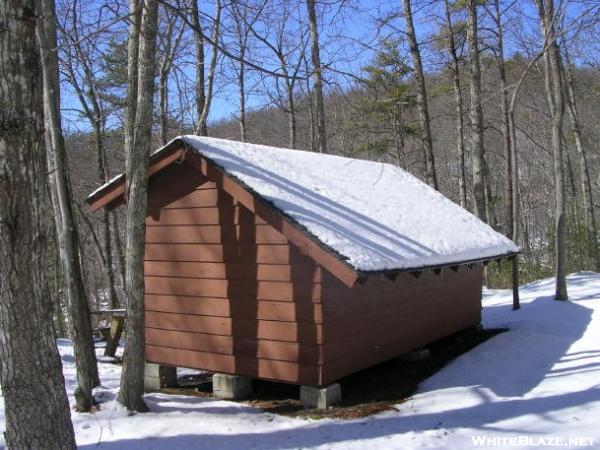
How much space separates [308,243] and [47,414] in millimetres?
3508

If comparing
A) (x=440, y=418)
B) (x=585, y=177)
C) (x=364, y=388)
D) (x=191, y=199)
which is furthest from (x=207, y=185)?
(x=585, y=177)

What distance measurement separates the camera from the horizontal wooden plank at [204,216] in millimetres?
7652

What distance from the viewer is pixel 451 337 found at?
11.3 meters

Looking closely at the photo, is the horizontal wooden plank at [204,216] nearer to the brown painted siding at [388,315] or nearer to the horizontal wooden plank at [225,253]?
the horizontal wooden plank at [225,253]

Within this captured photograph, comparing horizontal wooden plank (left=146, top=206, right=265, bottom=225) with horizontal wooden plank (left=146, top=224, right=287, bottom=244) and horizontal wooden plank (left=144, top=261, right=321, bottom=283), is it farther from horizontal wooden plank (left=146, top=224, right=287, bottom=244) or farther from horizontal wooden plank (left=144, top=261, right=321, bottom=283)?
horizontal wooden plank (left=144, top=261, right=321, bottom=283)

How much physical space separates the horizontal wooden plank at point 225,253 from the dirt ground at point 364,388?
74.0 inches

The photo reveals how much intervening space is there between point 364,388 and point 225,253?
8.98 ft

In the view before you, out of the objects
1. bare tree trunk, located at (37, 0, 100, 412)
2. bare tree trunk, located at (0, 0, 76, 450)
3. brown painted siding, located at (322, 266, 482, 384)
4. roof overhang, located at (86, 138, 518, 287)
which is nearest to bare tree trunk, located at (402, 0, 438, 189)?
brown painted siding, located at (322, 266, 482, 384)

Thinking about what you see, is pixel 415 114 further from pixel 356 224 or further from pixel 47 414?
pixel 47 414

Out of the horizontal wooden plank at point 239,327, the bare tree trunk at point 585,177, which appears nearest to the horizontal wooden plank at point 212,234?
the horizontal wooden plank at point 239,327

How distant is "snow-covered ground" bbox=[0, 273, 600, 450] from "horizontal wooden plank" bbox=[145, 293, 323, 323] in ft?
3.88

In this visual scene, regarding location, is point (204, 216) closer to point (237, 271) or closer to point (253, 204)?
point (237, 271)

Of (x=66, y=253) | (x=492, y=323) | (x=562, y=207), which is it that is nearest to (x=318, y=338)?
(x=66, y=253)

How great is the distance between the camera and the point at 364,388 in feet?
26.9
